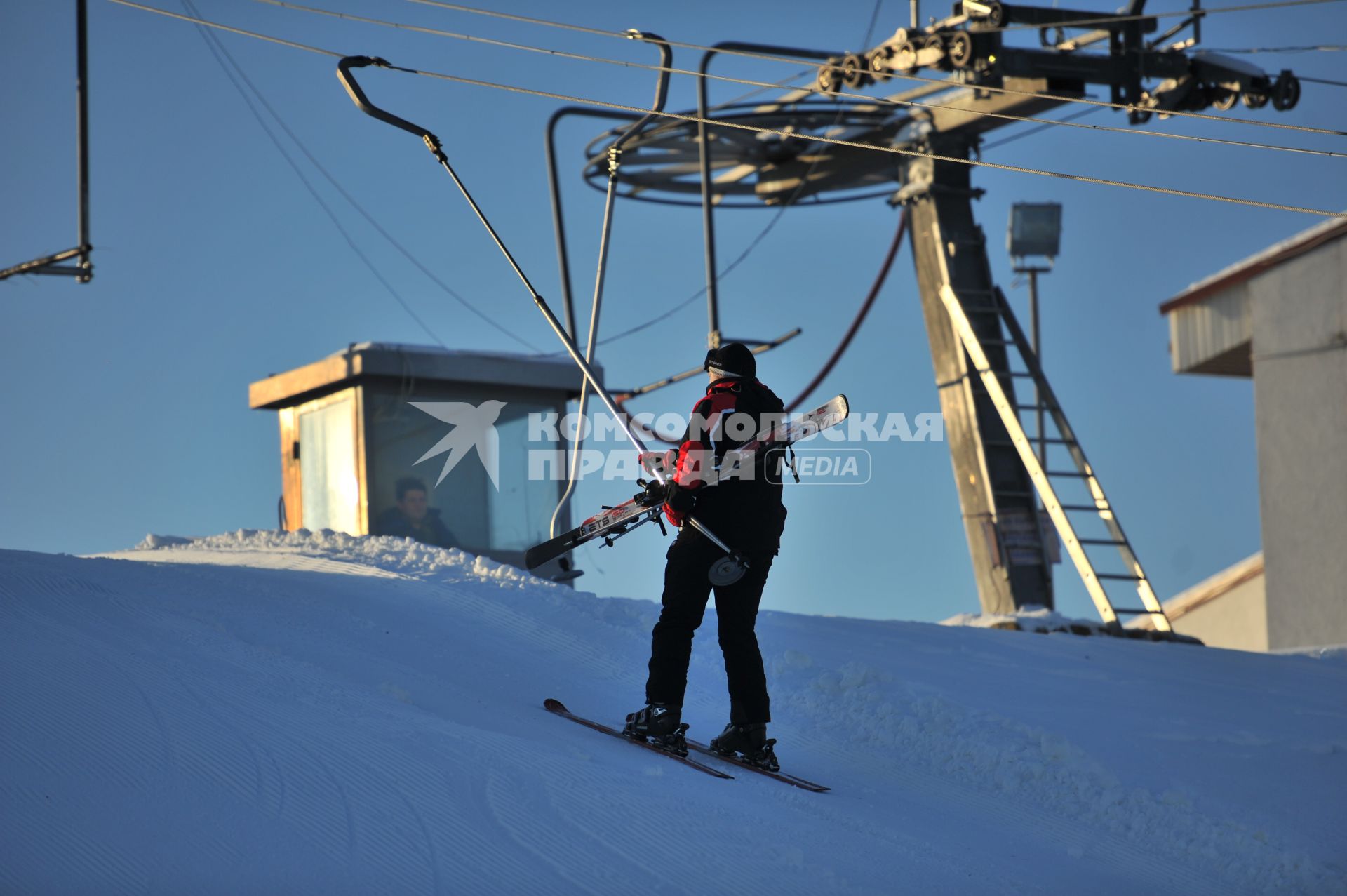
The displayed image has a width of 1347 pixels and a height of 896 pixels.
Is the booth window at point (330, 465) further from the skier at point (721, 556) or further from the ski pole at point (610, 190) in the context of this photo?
the skier at point (721, 556)

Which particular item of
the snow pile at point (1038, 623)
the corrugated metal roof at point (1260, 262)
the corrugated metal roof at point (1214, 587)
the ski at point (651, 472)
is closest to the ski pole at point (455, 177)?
the ski at point (651, 472)

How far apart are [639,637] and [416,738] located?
2.91m

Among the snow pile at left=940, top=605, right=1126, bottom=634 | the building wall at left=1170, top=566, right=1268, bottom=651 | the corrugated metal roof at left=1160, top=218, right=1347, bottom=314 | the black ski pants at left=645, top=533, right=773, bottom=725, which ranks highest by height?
the corrugated metal roof at left=1160, top=218, right=1347, bottom=314

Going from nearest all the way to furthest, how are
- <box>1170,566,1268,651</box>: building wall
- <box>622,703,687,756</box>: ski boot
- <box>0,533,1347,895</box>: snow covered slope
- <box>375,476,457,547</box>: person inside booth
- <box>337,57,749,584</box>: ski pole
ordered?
<box>0,533,1347,895</box>: snow covered slope < <box>622,703,687,756</box>: ski boot < <box>337,57,749,584</box>: ski pole < <box>375,476,457,547</box>: person inside booth < <box>1170,566,1268,651</box>: building wall

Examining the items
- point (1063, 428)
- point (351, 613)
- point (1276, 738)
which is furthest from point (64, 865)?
point (1063, 428)

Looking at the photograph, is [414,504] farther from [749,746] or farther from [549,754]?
[549,754]

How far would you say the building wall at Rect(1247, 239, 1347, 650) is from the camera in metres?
22.0

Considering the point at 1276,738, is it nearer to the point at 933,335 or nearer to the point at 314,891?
the point at 314,891

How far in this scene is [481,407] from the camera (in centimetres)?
1418

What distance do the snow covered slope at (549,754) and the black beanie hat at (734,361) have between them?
70.5 inches

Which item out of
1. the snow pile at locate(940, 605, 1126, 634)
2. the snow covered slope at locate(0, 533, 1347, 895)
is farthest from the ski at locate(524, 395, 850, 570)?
the snow pile at locate(940, 605, 1126, 634)

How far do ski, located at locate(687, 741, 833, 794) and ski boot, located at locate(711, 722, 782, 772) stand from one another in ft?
0.04

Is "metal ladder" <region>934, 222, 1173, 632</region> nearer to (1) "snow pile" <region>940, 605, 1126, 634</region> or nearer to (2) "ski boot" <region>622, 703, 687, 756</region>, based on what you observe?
(1) "snow pile" <region>940, 605, 1126, 634</region>

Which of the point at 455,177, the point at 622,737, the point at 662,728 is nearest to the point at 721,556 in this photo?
the point at 662,728
